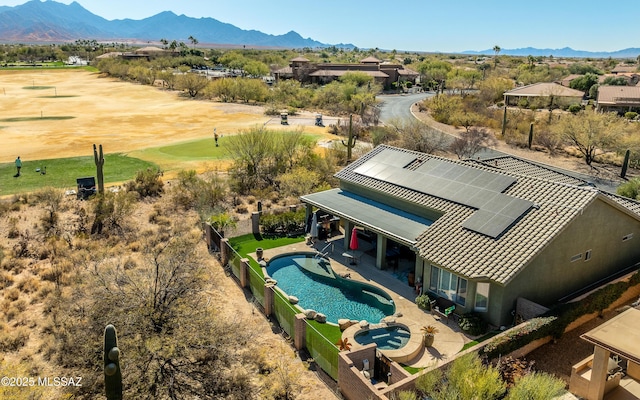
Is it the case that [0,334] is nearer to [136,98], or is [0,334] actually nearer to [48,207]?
[48,207]

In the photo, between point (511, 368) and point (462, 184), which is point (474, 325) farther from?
point (462, 184)

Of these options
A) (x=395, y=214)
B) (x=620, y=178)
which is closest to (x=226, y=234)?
(x=395, y=214)

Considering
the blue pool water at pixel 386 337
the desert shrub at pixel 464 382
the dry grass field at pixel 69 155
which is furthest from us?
the blue pool water at pixel 386 337

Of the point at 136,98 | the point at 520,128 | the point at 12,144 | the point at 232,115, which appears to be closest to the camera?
the point at 12,144

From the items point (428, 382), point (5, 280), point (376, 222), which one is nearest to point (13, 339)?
point (5, 280)

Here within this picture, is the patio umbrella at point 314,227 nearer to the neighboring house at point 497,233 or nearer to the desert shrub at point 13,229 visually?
the neighboring house at point 497,233

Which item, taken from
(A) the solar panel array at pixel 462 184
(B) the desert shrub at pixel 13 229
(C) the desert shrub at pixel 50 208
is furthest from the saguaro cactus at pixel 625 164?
(B) the desert shrub at pixel 13 229
